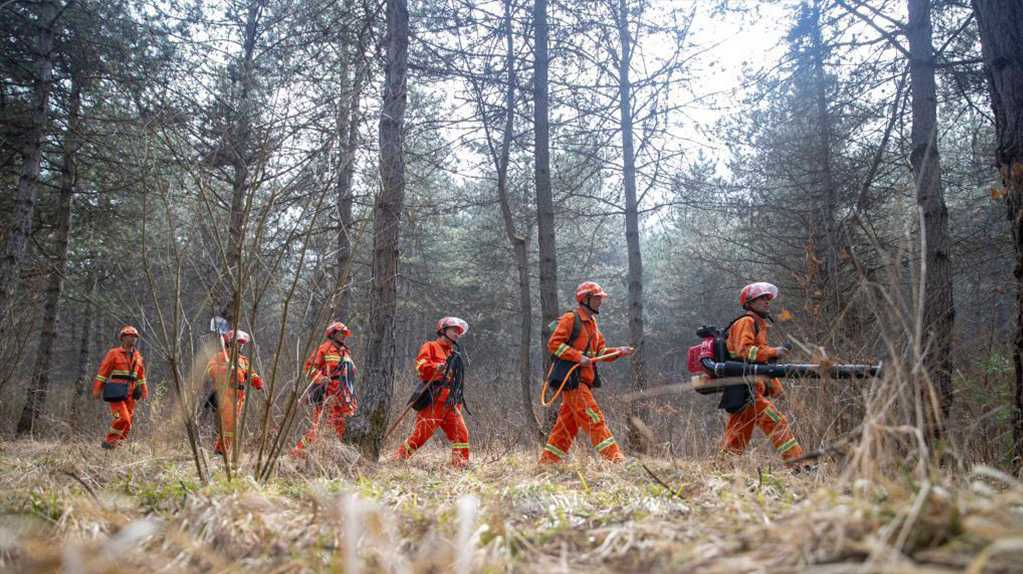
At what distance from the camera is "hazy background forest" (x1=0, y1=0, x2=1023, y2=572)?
1.79 m

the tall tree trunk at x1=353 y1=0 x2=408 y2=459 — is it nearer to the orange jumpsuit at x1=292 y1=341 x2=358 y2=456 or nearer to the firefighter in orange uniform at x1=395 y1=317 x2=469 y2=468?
the orange jumpsuit at x1=292 y1=341 x2=358 y2=456

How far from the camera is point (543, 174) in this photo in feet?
30.7

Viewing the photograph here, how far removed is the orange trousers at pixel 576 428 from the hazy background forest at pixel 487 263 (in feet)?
1.08

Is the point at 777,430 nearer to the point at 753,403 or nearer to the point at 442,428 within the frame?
the point at 753,403

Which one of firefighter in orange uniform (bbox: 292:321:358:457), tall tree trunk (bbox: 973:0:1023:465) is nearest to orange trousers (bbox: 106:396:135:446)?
firefighter in orange uniform (bbox: 292:321:358:457)

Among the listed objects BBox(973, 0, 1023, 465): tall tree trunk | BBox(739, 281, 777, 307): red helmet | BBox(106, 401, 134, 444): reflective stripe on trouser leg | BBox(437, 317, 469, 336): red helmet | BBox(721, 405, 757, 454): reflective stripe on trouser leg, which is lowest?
BBox(106, 401, 134, 444): reflective stripe on trouser leg

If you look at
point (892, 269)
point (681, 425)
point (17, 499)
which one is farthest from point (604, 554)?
point (681, 425)

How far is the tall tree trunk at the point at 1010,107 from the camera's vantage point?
3635 millimetres

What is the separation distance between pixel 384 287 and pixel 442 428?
2009mm

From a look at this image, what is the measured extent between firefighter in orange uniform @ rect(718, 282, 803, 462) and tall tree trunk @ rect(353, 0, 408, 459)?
3.10 metres

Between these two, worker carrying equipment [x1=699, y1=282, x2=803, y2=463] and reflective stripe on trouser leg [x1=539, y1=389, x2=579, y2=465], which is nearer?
worker carrying equipment [x1=699, y1=282, x2=803, y2=463]

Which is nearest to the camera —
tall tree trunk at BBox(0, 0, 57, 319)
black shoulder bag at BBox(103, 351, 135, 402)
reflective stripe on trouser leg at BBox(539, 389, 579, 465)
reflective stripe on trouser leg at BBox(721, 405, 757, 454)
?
reflective stripe on trouser leg at BBox(721, 405, 757, 454)

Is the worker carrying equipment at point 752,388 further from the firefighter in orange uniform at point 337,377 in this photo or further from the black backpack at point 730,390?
the firefighter in orange uniform at point 337,377

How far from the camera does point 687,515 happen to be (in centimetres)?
219
